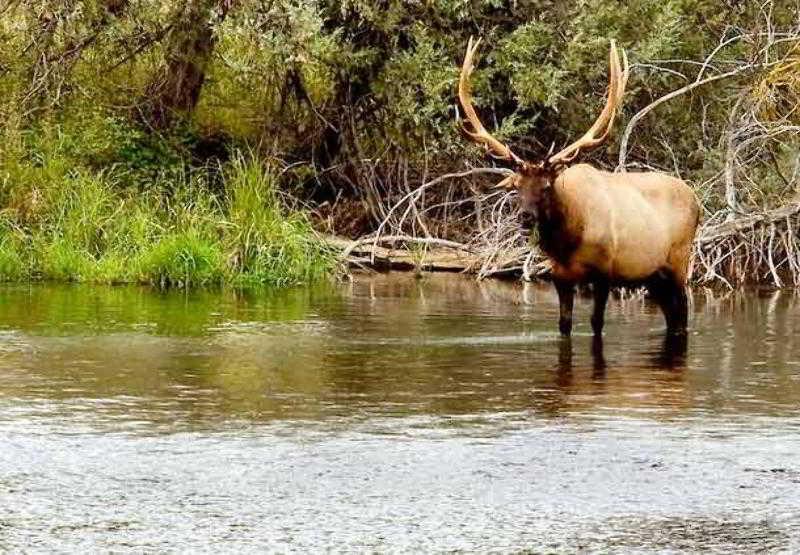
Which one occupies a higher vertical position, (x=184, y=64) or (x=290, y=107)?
(x=184, y=64)

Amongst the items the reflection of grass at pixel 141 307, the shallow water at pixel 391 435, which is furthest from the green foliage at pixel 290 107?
the shallow water at pixel 391 435

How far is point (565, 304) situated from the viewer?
13898 millimetres

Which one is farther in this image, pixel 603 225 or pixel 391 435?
pixel 603 225

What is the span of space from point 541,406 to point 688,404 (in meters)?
0.87

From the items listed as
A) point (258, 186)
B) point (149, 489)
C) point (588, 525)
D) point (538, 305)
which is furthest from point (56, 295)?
point (588, 525)

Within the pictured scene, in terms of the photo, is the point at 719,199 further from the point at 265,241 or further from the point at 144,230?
the point at 144,230

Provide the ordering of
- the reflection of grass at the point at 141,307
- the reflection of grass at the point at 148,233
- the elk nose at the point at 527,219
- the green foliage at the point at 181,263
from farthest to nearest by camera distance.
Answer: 1. the reflection of grass at the point at 148,233
2. the green foliage at the point at 181,263
3. the reflection of grass at the point at 141,307
4. the elk nose at the point at 527,219

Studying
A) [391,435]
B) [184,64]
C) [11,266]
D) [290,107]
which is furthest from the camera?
[290,107]

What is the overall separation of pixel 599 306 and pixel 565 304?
0.27 metres

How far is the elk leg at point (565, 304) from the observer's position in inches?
547

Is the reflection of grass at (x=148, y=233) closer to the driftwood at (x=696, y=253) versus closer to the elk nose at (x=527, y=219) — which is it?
the driftwood at (x=696, y=253)

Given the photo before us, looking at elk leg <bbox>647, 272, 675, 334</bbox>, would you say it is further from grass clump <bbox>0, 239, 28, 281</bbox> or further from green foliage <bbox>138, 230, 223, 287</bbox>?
grass clump <bbox>0, 239, 28, 281</bbox>

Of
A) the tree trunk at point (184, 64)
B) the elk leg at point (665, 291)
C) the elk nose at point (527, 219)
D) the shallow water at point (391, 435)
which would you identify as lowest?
the shallow water at point (391, 435)

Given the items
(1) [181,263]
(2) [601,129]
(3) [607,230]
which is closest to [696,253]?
(2) [601,129]
